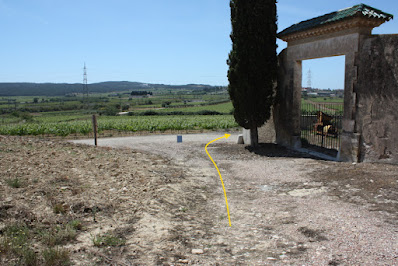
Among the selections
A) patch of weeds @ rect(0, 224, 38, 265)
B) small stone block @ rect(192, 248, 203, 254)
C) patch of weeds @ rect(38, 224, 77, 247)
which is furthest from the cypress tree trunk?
patch of weeds @ rect(0, 224, 38, 265)

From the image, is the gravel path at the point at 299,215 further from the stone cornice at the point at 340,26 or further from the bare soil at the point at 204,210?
the stone cornice at the point at 340,26

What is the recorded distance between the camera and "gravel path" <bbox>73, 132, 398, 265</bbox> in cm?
440

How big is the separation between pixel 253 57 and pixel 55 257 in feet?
36.6

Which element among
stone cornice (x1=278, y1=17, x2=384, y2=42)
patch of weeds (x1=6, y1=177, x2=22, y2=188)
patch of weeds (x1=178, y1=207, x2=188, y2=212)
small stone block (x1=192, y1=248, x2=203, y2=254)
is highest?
stone cornice (x1=278, y1=17, x2=384, y2=42)

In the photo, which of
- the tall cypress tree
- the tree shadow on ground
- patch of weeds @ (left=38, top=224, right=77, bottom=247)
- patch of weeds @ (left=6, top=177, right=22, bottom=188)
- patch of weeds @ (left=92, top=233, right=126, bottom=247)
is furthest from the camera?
the tall cypress tree

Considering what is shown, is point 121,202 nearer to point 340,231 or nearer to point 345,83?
point 340,231

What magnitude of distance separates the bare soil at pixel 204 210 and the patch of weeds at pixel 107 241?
0.05 metres

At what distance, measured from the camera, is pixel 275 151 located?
44.4ft

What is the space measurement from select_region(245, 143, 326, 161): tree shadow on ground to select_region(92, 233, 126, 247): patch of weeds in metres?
8.91

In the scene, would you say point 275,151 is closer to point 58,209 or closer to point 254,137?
point 254,137

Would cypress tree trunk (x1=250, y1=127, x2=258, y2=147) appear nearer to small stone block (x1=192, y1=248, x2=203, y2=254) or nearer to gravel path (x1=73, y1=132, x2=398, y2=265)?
gravel path (x1=73, y1=132, x2=398, y2=265)

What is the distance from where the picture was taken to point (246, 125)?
14.3m

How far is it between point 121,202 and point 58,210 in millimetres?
1290

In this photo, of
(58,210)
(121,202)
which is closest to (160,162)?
(121,202)
